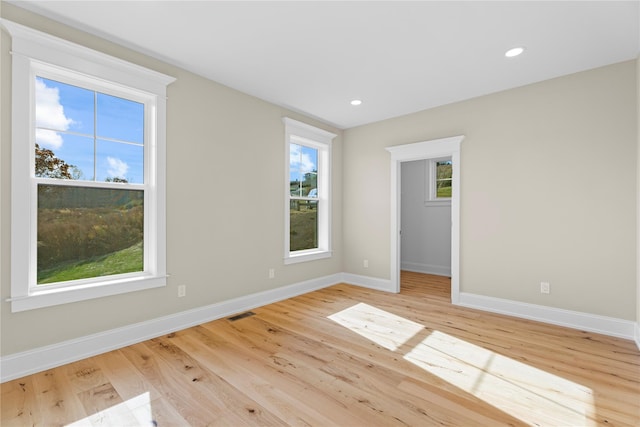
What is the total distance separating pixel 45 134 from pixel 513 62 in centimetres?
420

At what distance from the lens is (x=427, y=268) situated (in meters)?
6.09

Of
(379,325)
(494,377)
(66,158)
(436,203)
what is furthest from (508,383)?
(436,203)

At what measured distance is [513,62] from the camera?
289 centimetres

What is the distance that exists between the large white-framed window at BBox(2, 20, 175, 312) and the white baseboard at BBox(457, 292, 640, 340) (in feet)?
12.1

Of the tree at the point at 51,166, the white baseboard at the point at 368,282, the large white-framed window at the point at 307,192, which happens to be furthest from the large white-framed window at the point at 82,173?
the white baseboard at the point at 368,282

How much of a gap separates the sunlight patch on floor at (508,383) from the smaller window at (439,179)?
3844 millimetres

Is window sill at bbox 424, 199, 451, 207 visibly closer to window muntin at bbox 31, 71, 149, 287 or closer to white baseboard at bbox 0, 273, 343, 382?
white baseboard at bbox 0, 273, 343, 382

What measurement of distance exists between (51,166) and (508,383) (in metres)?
3.82

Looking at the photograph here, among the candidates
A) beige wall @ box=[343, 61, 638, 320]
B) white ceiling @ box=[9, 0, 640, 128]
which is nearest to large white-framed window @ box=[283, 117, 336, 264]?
white ceiling @ box=[9, 0, 640, 128]

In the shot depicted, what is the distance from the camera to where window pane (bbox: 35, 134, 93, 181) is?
91.0 inches

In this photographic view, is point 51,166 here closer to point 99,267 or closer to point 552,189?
point 99,267

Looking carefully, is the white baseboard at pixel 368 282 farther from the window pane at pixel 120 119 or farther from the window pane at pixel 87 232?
the window pane at pixel 120 119

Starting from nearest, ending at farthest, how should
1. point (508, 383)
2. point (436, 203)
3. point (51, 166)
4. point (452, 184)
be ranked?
point (508, 383), point (51, 166), point (452, 184), point (436, 203)

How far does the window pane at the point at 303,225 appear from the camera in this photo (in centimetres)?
454
